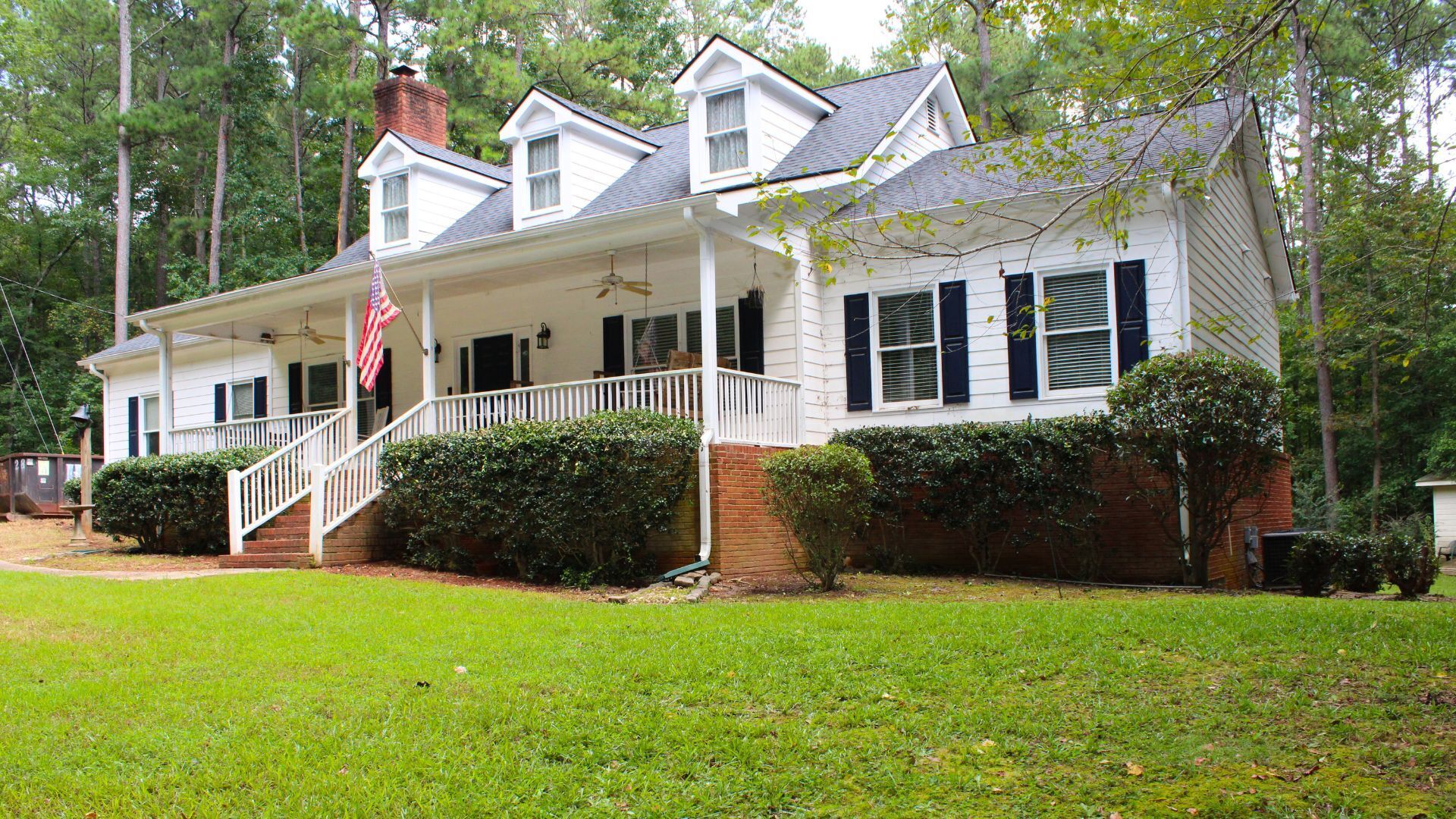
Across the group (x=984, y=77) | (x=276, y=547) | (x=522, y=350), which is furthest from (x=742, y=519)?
(x=984, y=77)

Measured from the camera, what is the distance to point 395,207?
62.0ft

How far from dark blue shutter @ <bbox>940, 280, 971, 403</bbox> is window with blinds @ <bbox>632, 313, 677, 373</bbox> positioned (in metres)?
3.66

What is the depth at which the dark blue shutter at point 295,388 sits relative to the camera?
1956cm

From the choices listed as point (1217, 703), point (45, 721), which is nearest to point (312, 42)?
point (45, 721)

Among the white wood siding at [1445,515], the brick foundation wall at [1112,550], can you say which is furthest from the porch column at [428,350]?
the white wood siding at [1445,515]

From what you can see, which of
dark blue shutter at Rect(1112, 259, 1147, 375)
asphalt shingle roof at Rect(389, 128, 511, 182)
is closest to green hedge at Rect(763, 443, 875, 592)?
dark blue shutter at Rect(1112, 259, 1147, 375)

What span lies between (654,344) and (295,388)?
8254 mm

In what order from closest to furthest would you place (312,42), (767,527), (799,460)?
(799,460) < (767,527) < (312,42)

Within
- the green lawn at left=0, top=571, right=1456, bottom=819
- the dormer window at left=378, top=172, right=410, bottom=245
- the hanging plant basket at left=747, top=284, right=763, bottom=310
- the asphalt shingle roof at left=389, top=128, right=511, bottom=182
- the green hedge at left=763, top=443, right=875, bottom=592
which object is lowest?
the green lawn at left=0, top=571, right=1456, bottom=819

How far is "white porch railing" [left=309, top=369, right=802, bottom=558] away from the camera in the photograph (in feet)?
40.0

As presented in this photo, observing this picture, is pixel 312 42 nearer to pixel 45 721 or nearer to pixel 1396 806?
pixel 45 721

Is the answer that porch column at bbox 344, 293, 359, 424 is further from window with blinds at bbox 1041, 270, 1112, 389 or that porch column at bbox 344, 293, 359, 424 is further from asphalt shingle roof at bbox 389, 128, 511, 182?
window with blinds at bbox 1041, 270, 1112, 389

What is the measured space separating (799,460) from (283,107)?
32404 millimetres

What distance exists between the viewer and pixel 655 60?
104ft
